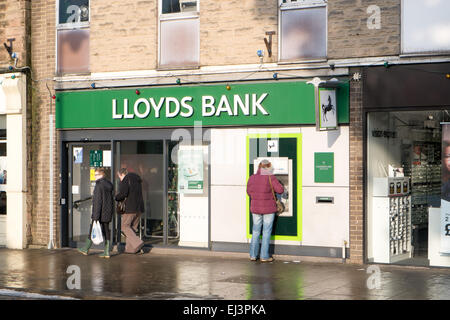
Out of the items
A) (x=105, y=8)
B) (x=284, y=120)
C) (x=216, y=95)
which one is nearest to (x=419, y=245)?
(x=284, y=120)

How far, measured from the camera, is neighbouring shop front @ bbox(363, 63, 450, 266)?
13.1 meters

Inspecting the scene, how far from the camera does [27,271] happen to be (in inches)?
522

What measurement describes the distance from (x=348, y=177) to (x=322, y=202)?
0.70 m

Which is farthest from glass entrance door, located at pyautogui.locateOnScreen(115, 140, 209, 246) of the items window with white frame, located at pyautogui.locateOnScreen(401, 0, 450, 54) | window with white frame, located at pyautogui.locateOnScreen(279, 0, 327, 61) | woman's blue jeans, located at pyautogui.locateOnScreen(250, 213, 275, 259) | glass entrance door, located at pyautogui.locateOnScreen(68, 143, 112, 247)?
window with white frame, located at pyautogui.locateOnScreen(401, 0, 450, 54)

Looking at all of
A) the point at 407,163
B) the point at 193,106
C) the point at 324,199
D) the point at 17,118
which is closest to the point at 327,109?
the point at 324,199

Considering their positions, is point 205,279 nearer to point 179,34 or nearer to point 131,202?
point 131,202

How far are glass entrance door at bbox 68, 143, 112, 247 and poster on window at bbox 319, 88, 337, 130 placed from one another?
17.5ft

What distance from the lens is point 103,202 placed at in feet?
48.9

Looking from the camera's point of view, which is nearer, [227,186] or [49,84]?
[227,186]

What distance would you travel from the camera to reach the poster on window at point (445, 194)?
13.1 meters

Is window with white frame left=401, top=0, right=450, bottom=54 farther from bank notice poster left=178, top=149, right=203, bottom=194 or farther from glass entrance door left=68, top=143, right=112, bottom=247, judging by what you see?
glass entrance door left=68, top=143, right=112, bottom=247

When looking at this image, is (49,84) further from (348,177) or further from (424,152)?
(424,152)

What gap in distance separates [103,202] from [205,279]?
3.57 meters

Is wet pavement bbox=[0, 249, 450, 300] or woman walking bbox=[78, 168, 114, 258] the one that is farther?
woman walking bbox=[78, 168, 114, 258]
